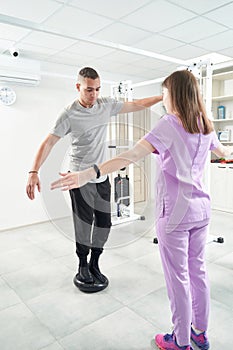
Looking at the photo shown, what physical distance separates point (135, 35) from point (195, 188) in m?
2.45

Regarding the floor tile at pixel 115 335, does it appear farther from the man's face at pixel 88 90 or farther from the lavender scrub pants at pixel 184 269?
the man's face at pixel 88 90

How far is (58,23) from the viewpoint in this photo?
2.86 metres

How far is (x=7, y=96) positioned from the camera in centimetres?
395

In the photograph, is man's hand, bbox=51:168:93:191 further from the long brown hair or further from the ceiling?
the ceiling

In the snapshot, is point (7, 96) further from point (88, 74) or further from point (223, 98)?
point (223, 98)

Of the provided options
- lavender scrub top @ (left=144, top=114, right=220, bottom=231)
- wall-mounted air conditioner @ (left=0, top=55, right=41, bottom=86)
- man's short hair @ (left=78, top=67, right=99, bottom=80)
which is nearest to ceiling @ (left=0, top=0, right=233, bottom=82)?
wall-mounted air conditioner @ (left=0, top=55, right=41, bottom=86)

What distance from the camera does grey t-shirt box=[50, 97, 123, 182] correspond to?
6.35 feet

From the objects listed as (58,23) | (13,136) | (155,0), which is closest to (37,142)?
(13,136)

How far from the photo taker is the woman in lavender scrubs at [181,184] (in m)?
1.21

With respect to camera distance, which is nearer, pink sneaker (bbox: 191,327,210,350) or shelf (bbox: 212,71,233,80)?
pink sneaker (bbox: 191,327,210,350)

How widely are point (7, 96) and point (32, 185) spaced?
2.91 meters

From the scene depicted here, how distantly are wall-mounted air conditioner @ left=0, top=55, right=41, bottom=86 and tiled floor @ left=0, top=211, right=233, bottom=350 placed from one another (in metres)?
2.12

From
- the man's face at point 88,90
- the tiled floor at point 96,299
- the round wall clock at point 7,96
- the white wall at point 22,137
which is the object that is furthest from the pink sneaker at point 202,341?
the round wall clock at point 7,96

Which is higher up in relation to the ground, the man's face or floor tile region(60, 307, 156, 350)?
the man's face
